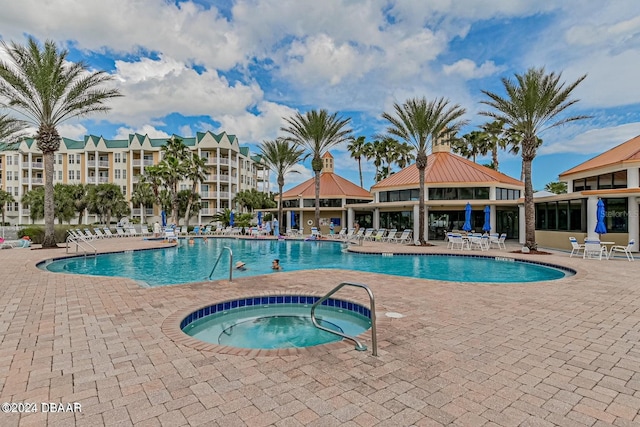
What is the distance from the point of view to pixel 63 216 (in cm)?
3888

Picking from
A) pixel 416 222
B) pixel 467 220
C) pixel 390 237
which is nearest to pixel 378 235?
pixel 390 237

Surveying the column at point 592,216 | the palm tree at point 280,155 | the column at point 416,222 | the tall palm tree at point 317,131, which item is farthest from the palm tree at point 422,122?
the palm tree at point 280,155

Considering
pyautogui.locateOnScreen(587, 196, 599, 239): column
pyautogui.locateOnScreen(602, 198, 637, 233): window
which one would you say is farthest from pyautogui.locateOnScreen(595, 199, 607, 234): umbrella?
pyautogui.locateOnScreen(602, 198, 637, 233): window

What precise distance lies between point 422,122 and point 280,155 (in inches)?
611

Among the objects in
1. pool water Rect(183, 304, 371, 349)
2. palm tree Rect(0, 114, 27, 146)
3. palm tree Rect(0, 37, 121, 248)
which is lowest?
pool water Rect(183, 304, 371, 349)

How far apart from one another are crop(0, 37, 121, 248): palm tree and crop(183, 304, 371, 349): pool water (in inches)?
676

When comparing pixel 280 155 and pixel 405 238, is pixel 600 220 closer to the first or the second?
pixel 405 238

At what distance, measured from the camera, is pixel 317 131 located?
28078 mm

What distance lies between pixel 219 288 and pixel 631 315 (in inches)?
324

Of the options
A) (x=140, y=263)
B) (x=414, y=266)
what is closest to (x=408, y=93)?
(x=414, y=266)

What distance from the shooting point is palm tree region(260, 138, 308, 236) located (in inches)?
1305

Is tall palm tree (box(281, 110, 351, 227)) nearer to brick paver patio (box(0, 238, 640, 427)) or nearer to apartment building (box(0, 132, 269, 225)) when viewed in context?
brick paver patio (box(0, 238, 640, 427))

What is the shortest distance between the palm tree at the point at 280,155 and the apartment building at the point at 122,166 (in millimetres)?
17845

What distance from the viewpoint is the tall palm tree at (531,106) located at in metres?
16.8
